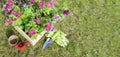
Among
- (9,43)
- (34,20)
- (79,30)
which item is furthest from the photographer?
(79,30)

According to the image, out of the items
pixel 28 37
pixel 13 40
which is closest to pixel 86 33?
pixel 28 37

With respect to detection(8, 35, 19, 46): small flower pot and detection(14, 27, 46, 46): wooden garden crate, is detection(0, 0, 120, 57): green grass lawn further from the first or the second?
detection(14, 27, 46, 46): wooden garden crate

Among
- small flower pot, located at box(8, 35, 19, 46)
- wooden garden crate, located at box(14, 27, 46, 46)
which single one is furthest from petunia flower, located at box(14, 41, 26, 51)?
wooden garden crate, located at box(14, 27, 46, 46)

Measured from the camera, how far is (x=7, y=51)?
473cm

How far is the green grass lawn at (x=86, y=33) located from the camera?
15.7ft

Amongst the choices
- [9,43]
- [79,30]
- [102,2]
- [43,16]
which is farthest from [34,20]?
[102,2]

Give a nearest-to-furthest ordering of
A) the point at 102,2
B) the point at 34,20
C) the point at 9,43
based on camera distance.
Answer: the point at 34,20 < the point at 9,43 < the point at 102,2

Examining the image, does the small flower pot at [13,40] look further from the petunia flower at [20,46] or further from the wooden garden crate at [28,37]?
the wooden garden crate at [28,37]

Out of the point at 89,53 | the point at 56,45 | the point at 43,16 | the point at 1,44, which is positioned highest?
the point at 43,16

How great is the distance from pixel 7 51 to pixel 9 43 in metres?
0.21

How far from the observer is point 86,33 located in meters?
5.12

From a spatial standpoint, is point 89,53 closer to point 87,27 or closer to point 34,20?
point 87,27

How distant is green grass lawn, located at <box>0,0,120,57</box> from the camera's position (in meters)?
4.80

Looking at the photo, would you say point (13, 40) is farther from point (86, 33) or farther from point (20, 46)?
point (86, 33)
